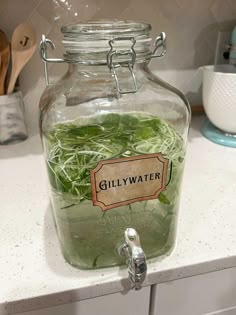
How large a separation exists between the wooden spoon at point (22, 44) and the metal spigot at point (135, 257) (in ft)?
1.61

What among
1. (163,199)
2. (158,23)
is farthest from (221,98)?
(163,199)

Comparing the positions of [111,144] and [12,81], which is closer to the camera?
[111,144]

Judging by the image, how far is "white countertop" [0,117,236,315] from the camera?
0.38 m

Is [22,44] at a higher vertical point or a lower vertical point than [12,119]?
higher

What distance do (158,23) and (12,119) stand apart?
1.41ft

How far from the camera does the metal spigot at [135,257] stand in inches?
13.3

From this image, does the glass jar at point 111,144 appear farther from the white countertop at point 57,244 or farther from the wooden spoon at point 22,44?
the wooden spoon at point 22,44

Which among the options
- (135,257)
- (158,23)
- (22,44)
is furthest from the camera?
(158,23)

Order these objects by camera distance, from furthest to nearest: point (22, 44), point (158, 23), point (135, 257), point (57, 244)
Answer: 1. point (158, 23)
2. point (22, 44)
3. point (57, 244)
4. point (135, 257)

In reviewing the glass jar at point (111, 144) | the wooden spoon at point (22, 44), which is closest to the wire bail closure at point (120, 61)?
the glass jar at point (111, 144)

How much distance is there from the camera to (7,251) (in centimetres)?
43

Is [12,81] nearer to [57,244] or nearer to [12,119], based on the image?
[12,119]

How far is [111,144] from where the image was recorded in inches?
13.9

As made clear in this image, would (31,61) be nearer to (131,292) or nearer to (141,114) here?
(141,114)
